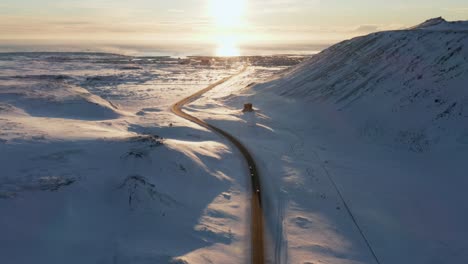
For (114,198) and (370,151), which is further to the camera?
(370,151)

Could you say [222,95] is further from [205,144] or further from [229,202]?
[229,202]

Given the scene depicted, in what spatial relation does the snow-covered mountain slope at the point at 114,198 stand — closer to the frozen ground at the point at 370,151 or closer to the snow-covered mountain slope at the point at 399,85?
the frozen ground at the point at 370,151

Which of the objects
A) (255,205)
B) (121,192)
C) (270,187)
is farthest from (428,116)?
(121,192)

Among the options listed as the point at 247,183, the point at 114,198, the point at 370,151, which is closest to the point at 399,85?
the point at 370,151

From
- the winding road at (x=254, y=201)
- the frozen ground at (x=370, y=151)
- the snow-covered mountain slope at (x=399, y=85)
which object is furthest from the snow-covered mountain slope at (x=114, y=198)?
the snow-covered mountain slope at (x=399, y=85)

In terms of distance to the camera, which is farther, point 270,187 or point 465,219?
point 270,187

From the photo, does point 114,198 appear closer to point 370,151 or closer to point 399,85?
point 370,151
